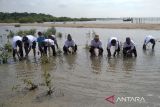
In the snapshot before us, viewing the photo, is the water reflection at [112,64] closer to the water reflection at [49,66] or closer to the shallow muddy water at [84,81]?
the shallow muddy water at [84,81]

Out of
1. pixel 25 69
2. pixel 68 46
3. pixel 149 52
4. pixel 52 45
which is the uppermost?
pixel 52 45

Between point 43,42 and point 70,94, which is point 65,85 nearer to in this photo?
point 70,94

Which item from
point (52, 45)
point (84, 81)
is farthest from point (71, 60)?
point (84, 81)

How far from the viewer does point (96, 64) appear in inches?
550

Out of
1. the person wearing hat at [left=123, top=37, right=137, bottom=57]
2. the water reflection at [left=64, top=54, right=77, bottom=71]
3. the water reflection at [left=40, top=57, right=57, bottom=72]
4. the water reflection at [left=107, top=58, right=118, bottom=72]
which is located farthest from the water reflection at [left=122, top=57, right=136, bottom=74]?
the water reflection at [left=40, top=57, right=57, bottom=72]

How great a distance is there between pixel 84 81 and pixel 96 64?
11.8 feet

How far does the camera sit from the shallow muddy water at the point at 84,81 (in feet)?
27.6

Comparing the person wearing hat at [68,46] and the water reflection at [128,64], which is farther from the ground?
the person wearing hat at [68,46]

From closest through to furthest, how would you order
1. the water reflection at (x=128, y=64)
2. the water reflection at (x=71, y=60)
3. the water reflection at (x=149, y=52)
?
the water reflection at (x=128, y=64) < the water reflection at (x=71, y=60) < the water reflection at (x=149, y=52)

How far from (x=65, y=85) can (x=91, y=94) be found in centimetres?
140

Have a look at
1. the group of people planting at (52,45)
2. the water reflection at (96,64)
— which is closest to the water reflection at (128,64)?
the group of people planting at (52,45)

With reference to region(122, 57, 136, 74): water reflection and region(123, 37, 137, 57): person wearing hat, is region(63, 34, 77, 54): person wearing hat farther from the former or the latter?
region(122, 57, 136, 74): water reflection

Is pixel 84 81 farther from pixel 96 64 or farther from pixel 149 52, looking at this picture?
pixel 149 52

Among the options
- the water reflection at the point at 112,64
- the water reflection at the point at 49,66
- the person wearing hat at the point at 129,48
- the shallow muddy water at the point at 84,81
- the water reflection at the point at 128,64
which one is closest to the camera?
the shallow muddy water at the point at 84,81
